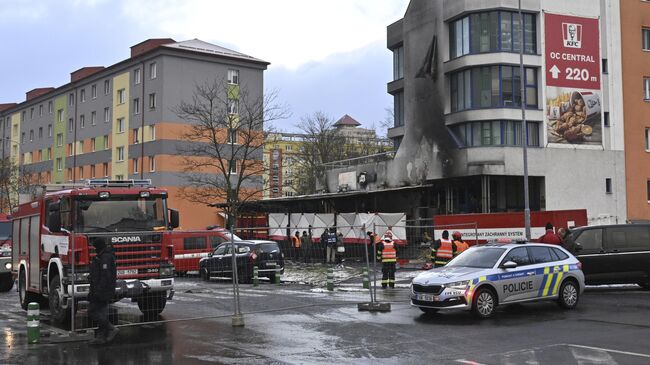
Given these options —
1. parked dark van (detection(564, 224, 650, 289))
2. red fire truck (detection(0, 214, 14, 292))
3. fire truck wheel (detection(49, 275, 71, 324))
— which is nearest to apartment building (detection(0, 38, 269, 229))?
red fire truck (detection(0, 214, 14, 292))

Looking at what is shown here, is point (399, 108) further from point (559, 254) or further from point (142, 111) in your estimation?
point (559, 254)

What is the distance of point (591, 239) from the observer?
1906 centimetres

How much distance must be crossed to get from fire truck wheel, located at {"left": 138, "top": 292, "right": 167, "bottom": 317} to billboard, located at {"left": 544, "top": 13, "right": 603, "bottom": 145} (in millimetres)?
32806

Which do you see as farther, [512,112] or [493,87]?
[493,87]

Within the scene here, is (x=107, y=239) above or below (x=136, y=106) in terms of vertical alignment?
below

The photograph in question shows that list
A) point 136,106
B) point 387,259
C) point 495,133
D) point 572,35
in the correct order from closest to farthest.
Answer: point 387,259 → point 495,133 → point 572,35 → point 136,106

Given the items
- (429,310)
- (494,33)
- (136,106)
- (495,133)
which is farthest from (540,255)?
(136,106)

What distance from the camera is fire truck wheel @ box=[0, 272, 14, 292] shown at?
23.3 m

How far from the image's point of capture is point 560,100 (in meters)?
42.5

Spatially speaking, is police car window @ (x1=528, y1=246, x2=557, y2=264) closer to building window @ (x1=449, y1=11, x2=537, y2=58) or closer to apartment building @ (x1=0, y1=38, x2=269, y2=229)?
building window @ (x1=449, y1=11, x2=537, y2=58)

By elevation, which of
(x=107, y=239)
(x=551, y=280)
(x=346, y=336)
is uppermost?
(x=107, y=239)

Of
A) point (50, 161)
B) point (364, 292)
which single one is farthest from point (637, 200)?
Result: point (50, 161)

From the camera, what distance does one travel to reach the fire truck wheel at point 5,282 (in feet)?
76.6

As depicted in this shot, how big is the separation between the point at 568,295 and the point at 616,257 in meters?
4.24
